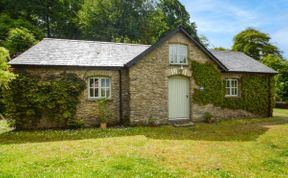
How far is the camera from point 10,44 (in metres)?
22.2

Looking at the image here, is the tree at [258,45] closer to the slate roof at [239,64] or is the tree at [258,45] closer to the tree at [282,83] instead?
the tree at [282,83]

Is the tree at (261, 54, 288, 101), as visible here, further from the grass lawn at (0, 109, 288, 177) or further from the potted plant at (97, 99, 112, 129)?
the potted plant at (97, 99, 112, 129)

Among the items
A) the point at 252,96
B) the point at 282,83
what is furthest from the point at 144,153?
the point at 282,83

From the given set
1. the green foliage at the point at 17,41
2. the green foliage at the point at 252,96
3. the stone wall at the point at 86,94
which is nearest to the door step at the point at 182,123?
the stone wall at the point at 86,94

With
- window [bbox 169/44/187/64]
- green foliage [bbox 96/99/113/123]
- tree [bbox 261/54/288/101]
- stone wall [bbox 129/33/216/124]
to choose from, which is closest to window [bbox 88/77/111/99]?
green foliage [bbox 96/99/113/123]

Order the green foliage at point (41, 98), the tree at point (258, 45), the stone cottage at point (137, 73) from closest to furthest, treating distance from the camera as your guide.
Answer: the green foliage at point (41, 98), the stone cottage at point (137, 73), the tree at point (258, 45)

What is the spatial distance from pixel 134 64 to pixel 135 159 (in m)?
7.44

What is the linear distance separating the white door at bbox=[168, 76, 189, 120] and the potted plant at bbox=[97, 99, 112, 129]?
3.70m

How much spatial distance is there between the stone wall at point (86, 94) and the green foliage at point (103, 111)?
0.22 meters

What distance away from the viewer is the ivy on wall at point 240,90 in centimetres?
1563

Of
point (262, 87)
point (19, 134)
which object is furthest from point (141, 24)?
point (19, 134)

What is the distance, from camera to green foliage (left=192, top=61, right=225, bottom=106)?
50.9ft

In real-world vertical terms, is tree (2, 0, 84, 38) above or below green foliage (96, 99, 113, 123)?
above

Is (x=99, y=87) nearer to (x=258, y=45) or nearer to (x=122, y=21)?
(x=122, y=21)
